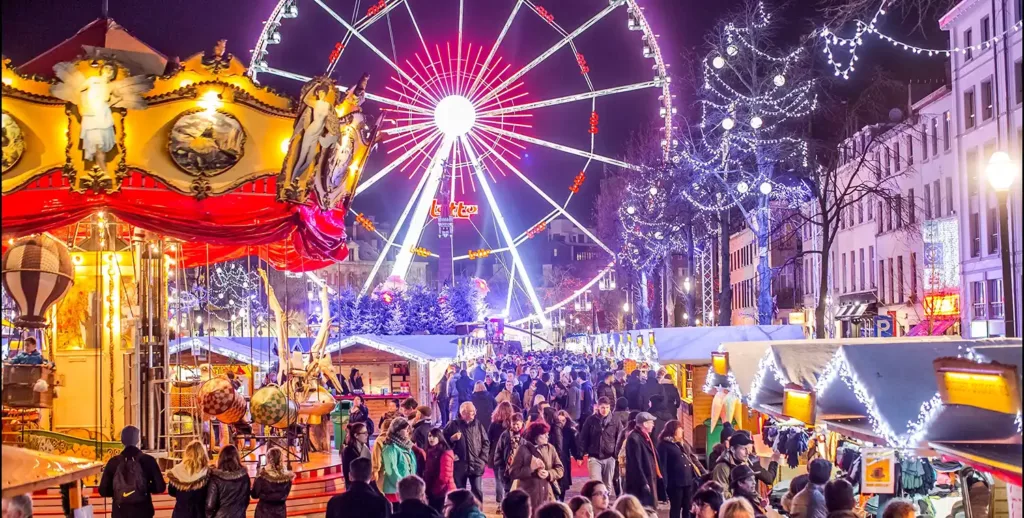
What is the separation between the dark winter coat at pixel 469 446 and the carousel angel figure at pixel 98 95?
6115mm

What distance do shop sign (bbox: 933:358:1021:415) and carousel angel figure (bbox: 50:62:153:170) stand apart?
26.6ft

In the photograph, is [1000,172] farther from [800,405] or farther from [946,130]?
[946,130]

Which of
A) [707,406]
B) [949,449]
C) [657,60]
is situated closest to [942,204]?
[657,60]

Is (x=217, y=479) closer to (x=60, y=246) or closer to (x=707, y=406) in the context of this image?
(x=60, y=246)

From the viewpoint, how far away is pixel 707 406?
23359 mm

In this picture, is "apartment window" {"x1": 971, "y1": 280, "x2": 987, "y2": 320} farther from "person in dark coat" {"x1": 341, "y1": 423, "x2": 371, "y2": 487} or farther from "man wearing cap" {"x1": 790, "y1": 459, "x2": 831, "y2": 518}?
"man wearing cap" {"x1": 790, "y1": 459, "x2": 831, "y2": 518}

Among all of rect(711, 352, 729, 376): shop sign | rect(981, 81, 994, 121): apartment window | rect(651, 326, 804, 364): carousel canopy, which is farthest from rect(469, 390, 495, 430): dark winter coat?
rect(981, 81, 994, 121): apartment window

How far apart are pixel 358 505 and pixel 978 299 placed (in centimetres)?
3315

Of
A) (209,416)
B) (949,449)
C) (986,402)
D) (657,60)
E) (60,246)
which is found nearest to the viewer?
(986,402)

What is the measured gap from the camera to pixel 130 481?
430 inches

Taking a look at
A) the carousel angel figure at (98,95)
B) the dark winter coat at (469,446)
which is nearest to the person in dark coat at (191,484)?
the carousel angel figure at (98,95)

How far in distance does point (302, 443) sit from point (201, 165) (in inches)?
248

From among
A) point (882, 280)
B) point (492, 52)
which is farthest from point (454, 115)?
point (882, 280)

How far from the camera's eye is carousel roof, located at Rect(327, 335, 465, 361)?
1238 inches
